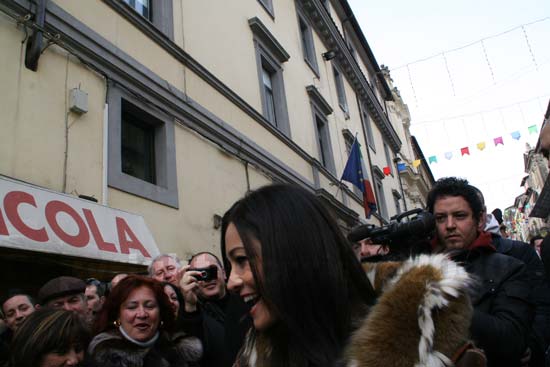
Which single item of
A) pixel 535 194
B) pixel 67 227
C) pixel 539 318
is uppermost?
pixel 535 194

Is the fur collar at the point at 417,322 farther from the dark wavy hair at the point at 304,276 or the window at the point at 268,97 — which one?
the window at the point at 268,97

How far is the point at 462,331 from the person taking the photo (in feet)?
3.76

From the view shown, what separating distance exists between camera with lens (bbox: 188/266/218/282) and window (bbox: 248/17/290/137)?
23.3ft

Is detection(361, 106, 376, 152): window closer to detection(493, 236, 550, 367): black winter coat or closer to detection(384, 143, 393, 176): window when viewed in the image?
detection(384, 143, 393, 176): window

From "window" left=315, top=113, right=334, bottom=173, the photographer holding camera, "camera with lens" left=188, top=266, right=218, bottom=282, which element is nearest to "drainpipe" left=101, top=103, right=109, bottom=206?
the photographer holding camera

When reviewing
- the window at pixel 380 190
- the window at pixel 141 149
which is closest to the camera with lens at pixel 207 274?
the window at pixel 141 149

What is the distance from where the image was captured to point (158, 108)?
634cm

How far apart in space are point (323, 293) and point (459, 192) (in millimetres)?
1640

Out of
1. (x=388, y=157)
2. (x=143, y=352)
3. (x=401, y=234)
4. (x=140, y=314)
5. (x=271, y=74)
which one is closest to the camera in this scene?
(x=401, y=234)

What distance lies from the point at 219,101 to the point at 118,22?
237 cm

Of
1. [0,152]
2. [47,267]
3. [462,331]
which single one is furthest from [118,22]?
[462,331]

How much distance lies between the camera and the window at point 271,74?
33.6 feet

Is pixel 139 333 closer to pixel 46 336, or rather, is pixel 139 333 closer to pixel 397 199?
pixel 46 336

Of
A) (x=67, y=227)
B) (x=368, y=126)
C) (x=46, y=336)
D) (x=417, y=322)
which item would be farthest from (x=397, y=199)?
(x=417, y=322)
